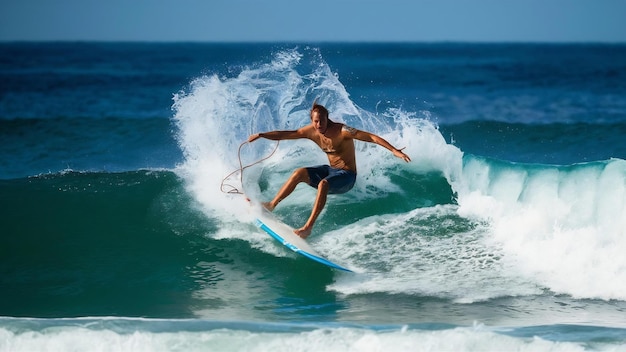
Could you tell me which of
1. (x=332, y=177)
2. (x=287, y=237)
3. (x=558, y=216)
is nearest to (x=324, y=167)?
(x=332, y=177)

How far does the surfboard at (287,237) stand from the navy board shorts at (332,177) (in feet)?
1.88

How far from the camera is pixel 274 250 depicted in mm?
9180

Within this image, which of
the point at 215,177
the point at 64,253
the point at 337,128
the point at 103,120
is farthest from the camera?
the point at 103,120

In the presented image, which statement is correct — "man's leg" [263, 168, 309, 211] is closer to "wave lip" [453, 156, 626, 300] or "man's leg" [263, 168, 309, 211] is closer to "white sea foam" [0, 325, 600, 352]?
"wave lip" [453, 156, 626, 300]

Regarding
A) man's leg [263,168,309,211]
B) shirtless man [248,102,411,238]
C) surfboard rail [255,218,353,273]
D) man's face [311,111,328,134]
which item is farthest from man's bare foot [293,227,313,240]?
man's face [311,111,328,134]

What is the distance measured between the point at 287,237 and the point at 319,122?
47.5 inches

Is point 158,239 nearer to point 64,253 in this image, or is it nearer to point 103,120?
point 64,253

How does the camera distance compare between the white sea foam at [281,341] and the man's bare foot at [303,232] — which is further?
the man's bare foot at [303,232]

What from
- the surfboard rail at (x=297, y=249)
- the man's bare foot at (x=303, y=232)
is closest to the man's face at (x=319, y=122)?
the man's bare foot at (x=303, y=232)

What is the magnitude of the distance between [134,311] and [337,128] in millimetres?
2771

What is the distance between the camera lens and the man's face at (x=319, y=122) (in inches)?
336

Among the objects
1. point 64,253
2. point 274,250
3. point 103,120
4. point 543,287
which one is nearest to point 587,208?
point 543,287

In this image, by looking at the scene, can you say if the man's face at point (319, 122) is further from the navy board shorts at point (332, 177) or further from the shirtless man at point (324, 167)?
the navy board shorts at point (332, 177)

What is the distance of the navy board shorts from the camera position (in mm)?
8820
